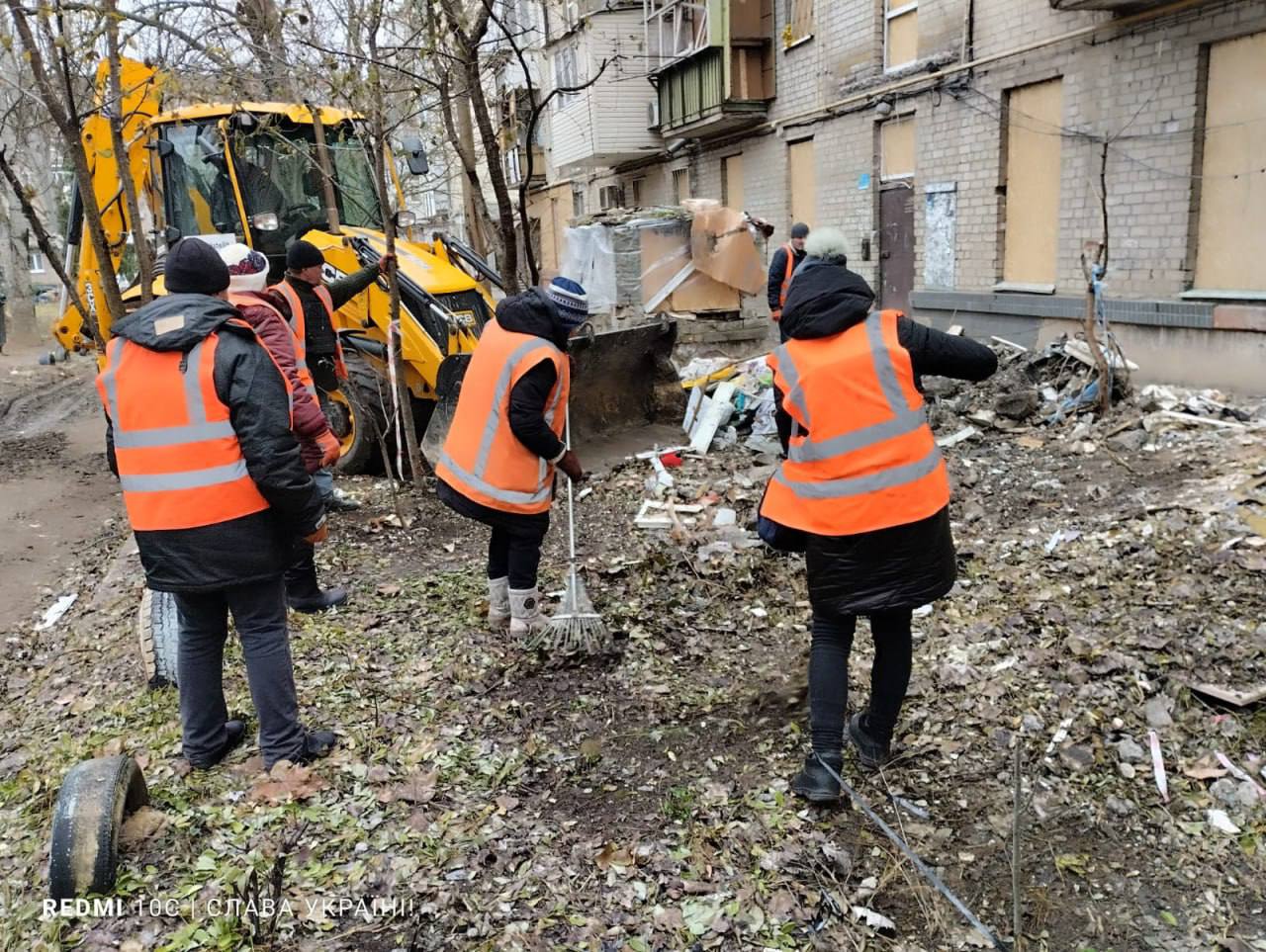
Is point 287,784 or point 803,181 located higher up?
point 803,181

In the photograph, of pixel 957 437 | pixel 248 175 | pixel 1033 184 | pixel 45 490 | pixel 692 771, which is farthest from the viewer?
pixel 1033 184

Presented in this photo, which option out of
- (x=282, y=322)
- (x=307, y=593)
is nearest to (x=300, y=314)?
(x=282, y=322)

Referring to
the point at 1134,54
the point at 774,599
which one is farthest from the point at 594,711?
the point at 1134,54

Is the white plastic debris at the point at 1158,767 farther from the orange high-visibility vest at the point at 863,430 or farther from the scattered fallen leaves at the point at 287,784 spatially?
the scattered fallen leaves at the point at 287,784

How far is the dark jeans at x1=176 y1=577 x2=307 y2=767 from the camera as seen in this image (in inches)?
127

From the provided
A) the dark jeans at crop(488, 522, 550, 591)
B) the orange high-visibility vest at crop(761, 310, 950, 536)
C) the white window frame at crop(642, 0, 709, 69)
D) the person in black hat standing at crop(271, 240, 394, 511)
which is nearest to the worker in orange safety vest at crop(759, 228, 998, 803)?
the orange high-visibility vest at crop(761, 310, 950, 536)

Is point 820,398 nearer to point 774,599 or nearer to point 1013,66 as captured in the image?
point 774,599

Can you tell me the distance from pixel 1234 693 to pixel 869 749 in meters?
1.40

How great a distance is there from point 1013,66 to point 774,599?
8.08 m

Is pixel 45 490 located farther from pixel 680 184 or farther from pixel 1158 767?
pixel 680 184

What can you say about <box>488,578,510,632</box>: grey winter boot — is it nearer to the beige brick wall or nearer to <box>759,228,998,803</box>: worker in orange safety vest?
<box>759,228,998,803</box>: worker in orange safety vest

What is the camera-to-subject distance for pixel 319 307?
233 inches

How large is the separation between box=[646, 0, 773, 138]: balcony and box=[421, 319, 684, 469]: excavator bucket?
8.40m

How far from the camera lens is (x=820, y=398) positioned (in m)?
2.85
